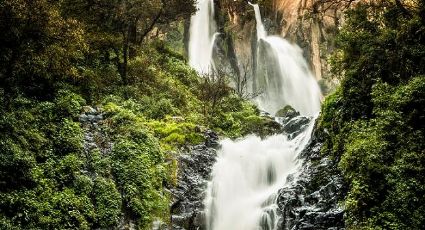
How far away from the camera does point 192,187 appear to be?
629 inches

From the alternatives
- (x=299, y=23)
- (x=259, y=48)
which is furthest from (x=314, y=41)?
(x=259, y=48)

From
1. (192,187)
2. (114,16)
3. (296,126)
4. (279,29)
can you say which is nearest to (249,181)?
(192,187)

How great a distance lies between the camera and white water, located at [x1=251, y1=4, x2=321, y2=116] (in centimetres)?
3875

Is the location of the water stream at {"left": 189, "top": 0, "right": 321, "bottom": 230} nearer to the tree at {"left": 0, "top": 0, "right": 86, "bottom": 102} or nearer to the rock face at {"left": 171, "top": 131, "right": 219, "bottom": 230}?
the rock face at {"left": 171, "top": 131, "right": 219, "bottom": 230}

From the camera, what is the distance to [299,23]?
43.7 m

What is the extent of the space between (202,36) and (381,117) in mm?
29361

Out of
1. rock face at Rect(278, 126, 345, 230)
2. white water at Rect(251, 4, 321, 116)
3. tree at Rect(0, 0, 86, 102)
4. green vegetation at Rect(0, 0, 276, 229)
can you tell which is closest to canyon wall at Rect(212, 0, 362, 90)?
white water at Rect(251, 4, 321, 116)

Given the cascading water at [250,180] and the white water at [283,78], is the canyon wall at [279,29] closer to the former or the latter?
the white water at [283,78]

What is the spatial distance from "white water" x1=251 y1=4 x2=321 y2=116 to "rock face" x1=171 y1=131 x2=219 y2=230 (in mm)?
20388

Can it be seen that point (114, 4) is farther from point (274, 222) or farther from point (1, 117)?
point (274, 222)

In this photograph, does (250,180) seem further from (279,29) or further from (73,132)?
(279,29)

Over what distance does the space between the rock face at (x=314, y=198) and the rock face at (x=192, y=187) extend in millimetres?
3223

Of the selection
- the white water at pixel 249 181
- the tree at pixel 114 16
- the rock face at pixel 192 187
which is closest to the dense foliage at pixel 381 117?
the white water at pixel 249 181

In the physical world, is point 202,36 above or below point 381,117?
above
